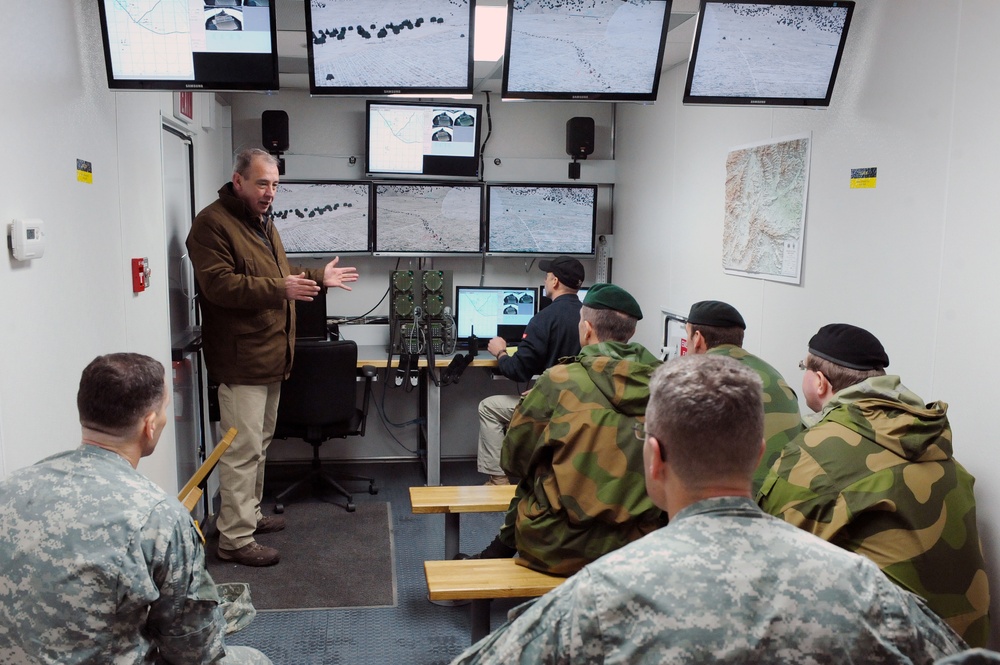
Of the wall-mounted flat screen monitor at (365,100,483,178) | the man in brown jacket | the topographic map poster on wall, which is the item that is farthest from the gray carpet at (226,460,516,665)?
the wall-mounted flat screen monitor at (365,100,483,178)

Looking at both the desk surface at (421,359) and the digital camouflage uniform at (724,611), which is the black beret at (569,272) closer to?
the desk surface at (421,359)

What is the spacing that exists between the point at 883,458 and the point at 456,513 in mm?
1680

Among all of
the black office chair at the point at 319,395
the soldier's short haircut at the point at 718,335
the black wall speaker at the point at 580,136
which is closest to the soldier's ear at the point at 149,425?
the soldier's short haircut at the point at 718,335

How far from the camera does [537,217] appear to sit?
5.34 meters

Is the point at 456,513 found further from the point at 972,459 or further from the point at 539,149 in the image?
the point at 539,149

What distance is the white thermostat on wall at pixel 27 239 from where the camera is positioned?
211 centimetres

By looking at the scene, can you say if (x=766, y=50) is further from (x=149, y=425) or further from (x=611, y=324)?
(x=149, y=425)

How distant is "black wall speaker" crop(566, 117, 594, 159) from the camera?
17.4ft

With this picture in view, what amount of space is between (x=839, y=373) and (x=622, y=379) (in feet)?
1.99

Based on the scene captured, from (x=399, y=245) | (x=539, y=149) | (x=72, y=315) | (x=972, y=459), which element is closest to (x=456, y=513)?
(x=72, y=315)

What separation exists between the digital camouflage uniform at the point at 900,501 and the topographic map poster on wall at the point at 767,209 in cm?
137

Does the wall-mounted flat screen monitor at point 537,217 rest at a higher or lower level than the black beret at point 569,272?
higher

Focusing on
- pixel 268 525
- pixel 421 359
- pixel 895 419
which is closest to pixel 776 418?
pixel 895 419

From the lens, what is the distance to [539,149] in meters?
5.49
